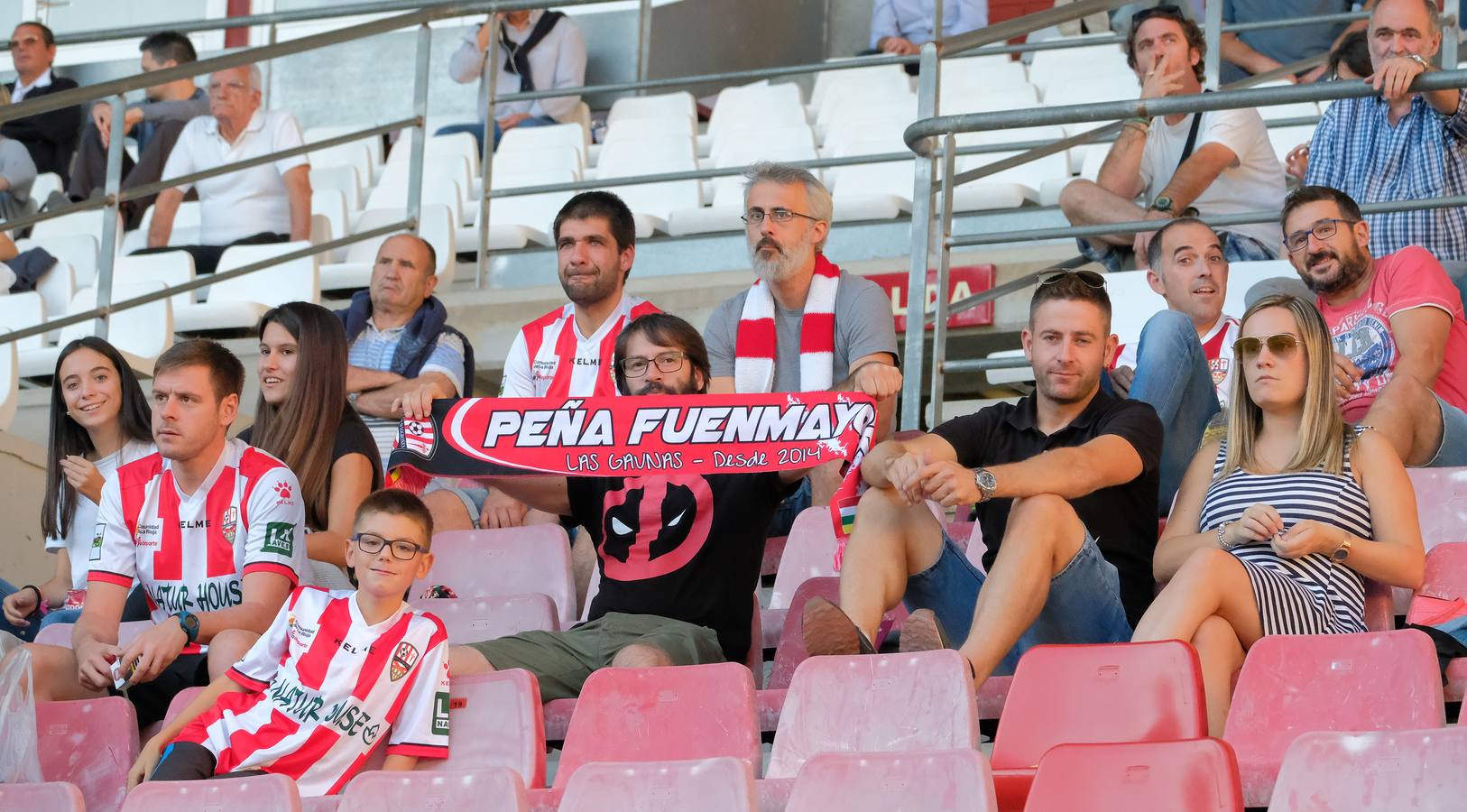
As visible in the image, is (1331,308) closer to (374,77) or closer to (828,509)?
(828,509)

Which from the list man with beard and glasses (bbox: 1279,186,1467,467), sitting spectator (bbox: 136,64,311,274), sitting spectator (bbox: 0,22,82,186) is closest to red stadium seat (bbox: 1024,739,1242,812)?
man with beard and glasses (bbox: 1279,186,1467,467)

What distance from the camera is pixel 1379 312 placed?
13.4ft

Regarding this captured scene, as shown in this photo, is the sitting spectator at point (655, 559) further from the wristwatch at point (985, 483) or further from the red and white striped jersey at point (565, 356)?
the red and white striped jersey at point (565, 356)

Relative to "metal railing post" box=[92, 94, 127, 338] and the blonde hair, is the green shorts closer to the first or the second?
the blonde hair

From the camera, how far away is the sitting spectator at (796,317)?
4.32 m

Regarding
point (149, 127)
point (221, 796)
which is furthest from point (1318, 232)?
point (149, 127)

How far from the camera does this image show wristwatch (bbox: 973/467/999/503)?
3191mm

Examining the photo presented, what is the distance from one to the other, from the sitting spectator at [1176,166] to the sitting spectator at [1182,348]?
43 cm

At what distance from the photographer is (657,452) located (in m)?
3.63

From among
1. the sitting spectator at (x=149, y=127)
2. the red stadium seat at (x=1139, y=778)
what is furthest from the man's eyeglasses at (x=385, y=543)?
the sitting spectator at (x=149, y=127)

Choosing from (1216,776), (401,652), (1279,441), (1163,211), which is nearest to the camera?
(1216,776)

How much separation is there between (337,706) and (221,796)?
34 cm

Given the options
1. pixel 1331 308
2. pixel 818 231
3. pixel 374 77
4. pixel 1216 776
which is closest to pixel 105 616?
pixel 818 231

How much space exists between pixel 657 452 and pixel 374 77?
19.4ft
